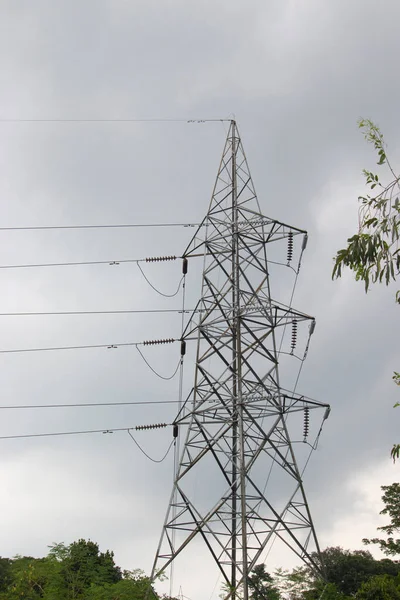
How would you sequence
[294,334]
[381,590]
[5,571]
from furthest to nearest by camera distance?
[5,571] < [381,590] < [294,334]

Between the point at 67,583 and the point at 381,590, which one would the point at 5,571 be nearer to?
the point at 67,583

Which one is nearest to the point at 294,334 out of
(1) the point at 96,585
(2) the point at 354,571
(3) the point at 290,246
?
(3) the point at 290,246

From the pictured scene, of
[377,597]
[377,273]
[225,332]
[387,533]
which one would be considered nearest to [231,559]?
[225,332]

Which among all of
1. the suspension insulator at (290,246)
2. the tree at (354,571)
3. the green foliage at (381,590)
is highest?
the suspension insulator at (290,246)

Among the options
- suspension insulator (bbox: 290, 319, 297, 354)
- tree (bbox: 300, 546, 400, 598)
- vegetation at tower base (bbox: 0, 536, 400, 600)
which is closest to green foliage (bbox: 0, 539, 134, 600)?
vegetation at tower base (bbox: 0, 536, 400, 600)

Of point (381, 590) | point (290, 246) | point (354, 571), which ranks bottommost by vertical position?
point (381, 590)

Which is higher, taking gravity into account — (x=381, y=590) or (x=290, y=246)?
(x=290, y=246)

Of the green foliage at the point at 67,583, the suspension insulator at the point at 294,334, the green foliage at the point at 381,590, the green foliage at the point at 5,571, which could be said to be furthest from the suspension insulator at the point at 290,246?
the green foliage at the point at 5,571

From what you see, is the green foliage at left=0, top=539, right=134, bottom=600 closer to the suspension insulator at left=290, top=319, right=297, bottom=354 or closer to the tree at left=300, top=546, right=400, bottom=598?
the suspension insulator at left=290, top=319, right=297, bottom=354

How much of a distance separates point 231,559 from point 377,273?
12.6 metres

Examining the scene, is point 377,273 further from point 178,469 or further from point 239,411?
point 178,469

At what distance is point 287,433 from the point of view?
78.3 ft

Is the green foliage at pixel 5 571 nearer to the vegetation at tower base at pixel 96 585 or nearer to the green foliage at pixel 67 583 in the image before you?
the vegetation at tower base at pixel 96 585

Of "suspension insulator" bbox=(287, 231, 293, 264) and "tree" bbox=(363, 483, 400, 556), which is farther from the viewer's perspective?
"tree" bbox=(363, 483, 400, 556)
